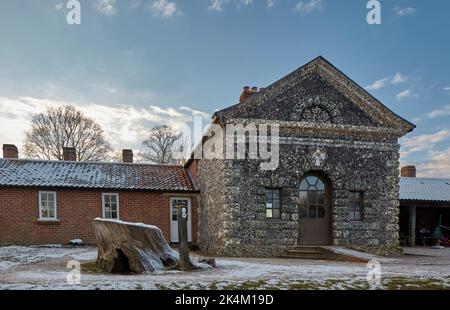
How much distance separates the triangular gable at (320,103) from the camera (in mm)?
12766

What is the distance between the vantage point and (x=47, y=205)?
1552 centimetres

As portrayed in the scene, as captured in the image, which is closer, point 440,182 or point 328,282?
point 328,282

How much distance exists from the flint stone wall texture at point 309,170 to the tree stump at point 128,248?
4.20m

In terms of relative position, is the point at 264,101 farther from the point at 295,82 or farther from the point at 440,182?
the point at 440,182

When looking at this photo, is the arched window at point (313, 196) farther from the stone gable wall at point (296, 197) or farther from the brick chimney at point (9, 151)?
the brick chimney at point (9, 151)

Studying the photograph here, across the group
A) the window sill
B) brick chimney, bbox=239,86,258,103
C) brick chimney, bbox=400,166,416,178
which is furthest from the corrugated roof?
the window sill

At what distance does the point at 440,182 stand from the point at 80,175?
22.7 meters

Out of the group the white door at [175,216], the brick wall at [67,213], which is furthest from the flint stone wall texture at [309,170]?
the brick wall at [67,213]

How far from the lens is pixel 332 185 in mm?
13086

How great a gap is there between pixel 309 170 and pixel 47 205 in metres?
11.9

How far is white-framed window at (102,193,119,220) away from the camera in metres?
16.0

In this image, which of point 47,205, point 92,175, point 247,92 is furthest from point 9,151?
point 247,92

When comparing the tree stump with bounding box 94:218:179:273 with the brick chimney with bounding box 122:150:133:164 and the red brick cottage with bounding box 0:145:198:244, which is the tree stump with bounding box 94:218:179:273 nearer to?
the red brick cottage with bounding box 0:145:198:244
